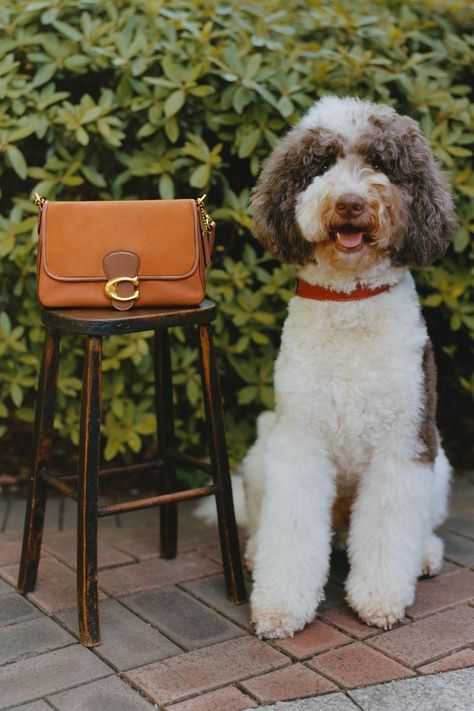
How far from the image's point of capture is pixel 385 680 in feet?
8.73

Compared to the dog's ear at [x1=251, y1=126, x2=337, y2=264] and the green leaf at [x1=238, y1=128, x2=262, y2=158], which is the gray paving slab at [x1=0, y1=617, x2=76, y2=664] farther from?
the green leaf at [x1=238, y1=128, x2=262, y2=158]

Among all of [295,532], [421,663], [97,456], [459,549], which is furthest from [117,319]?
[459,549]

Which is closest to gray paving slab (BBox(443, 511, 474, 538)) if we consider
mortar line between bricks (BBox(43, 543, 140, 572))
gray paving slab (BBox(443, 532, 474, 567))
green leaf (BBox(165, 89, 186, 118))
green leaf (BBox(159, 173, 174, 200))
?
gray paving slab (BBox(443, 532, 474, 567))

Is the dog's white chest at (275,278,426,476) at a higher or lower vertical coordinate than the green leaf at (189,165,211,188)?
lower

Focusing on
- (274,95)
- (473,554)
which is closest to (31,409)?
(274,95)

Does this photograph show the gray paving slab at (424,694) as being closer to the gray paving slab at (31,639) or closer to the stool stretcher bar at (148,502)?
the stool stretcher bar at (148,502)

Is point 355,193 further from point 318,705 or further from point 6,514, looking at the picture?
point 6,514

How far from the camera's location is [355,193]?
271cm

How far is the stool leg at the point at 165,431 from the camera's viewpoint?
3.47 metres

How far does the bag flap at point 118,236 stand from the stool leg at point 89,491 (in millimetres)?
262

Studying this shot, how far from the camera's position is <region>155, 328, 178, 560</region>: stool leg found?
3473 mm

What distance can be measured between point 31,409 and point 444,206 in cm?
220

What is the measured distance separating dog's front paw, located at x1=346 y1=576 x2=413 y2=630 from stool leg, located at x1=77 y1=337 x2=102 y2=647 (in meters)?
0.88

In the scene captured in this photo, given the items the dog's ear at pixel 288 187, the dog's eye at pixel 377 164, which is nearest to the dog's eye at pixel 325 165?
the dog's ear at pixel 288 187
